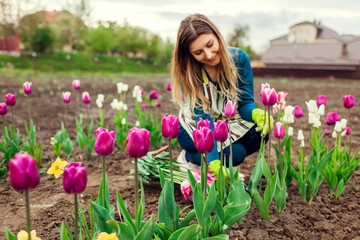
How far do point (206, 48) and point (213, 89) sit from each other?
368mm

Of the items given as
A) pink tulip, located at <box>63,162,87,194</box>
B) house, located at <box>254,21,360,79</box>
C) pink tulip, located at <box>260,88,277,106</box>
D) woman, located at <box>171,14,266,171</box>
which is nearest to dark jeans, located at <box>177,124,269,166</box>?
woman, located at <box>171,14,266,171</box>

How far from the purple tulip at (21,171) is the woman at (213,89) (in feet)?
4.98

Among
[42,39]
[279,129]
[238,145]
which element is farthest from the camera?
[42,39]

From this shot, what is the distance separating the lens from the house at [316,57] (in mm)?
18312

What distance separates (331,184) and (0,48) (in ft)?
97.9

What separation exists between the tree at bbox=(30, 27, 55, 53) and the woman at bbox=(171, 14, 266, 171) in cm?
2079

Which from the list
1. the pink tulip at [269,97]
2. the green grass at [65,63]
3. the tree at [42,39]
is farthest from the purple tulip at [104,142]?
the tree at [42,39]

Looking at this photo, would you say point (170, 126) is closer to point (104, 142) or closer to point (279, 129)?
point (104, 142)

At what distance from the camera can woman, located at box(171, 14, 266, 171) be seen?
7.36ft

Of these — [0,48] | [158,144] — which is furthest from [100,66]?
[158,144]

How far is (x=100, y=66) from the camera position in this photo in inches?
932

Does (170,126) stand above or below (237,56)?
below

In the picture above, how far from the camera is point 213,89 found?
7.89 ft

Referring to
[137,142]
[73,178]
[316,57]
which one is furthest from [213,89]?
[316,57]
